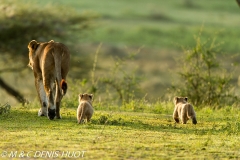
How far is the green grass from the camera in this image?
880cm

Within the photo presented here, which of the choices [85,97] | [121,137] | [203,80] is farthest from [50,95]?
[203,80]

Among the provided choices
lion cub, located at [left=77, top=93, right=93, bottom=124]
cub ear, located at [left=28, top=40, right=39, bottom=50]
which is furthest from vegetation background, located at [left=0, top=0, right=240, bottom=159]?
cub ear, located at [left=28, top=40, right=39, bottom=50]

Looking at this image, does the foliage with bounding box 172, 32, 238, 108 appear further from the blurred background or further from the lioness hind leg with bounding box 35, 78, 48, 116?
the lioness hind leg with bounding box 35, 78, 48, 116

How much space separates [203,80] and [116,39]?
2803cm

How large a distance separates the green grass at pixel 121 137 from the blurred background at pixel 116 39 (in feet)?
11.8

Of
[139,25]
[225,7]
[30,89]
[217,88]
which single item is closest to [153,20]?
[139,25]

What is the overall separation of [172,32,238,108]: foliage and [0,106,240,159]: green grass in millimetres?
3361

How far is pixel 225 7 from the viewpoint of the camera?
56.4 meters

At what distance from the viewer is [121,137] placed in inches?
388

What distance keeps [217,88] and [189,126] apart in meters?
4.88

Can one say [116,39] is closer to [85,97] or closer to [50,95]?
[50,95]

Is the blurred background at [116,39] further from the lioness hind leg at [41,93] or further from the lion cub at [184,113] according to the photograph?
the lion cub at [184,113]

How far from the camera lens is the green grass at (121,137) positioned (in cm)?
880

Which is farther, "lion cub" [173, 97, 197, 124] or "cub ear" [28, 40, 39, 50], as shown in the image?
"cub ear" [28, 40, 39, 50]
